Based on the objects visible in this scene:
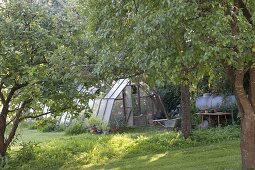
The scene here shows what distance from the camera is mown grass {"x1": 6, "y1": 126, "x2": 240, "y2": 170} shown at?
31.1 feet

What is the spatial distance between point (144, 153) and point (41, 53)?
4045 mm

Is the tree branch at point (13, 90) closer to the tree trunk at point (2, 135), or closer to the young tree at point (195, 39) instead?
the tree trunk at point (2, 135)

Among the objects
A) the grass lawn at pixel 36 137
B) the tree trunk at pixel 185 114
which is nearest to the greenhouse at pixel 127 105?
the grass lawn at pixel 36 137

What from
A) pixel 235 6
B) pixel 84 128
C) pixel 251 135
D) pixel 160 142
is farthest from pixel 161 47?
pixel 84 128

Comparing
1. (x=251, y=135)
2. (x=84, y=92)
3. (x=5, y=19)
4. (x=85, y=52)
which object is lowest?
(x=251, y=135)

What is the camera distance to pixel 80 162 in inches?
409

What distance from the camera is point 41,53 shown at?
30.5ft

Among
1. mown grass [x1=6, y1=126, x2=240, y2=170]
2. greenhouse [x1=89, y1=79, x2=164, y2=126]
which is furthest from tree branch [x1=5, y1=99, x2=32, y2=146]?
greenhouse [x1=89, y1=79, x2=164, y2=126]

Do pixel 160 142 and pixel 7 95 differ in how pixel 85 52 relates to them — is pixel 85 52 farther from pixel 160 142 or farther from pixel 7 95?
pixel 160 142

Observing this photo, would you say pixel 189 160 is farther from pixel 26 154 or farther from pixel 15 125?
pixel 15 125

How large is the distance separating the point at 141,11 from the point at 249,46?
169 cm

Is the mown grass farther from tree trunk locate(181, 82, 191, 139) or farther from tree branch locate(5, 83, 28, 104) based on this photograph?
tree branch locate(5, 83, 28, 104)

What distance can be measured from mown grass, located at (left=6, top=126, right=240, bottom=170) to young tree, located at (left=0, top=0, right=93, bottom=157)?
1670mm

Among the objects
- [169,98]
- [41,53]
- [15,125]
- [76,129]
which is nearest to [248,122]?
[41,53]
